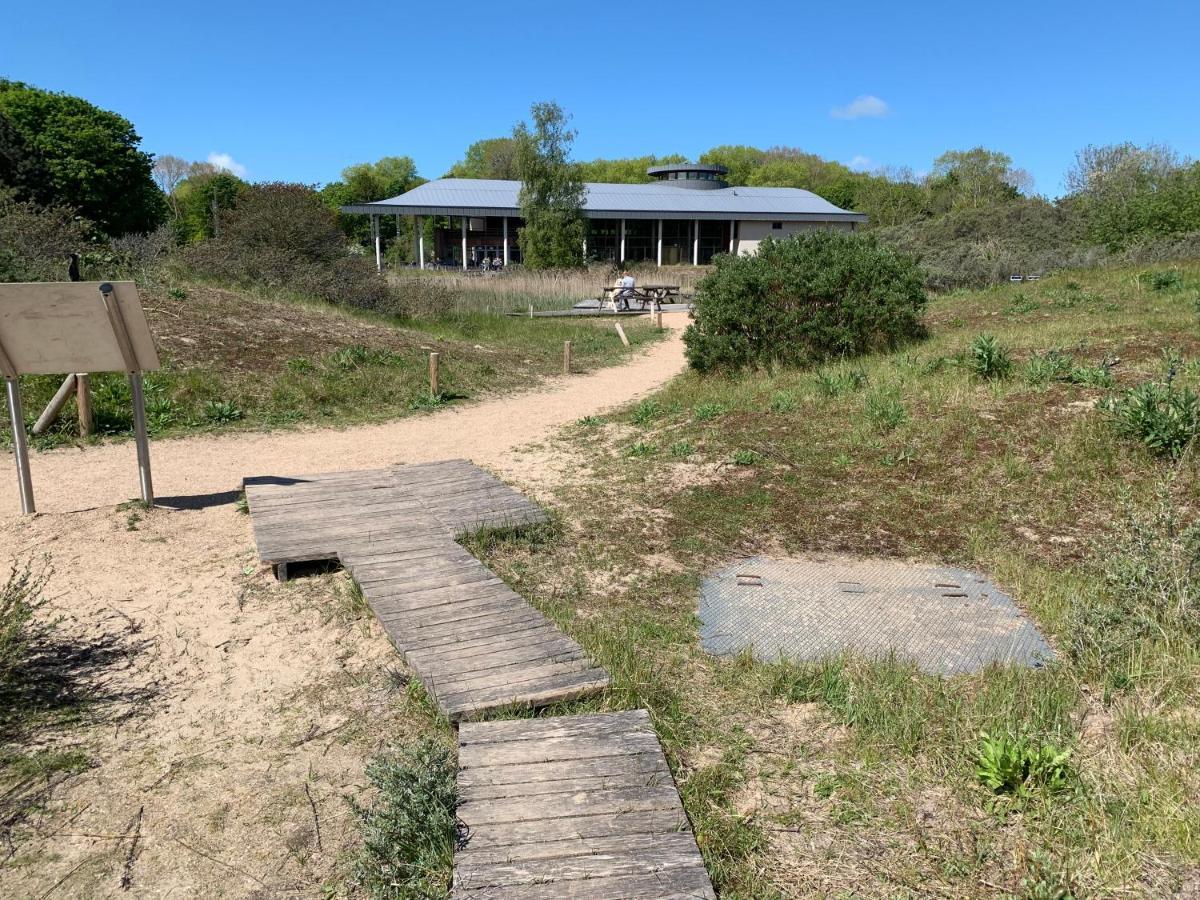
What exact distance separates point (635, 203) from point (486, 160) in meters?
44.2

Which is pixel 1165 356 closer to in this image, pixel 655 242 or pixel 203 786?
pixel 203 786

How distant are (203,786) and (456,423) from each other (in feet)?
24.5

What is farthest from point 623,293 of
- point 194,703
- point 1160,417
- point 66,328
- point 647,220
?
point 194,703

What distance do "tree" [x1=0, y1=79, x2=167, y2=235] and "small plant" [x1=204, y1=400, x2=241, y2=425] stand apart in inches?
1239

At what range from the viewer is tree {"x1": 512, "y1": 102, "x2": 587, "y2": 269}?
109ft

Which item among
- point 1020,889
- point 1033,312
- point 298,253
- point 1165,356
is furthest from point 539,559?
point 298,253

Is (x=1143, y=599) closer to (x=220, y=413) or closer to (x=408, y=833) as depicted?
(x=408, y=833)

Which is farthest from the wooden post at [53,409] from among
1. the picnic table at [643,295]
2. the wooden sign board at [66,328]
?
the picnic table at [643,295]

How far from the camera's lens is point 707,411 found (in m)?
9.26

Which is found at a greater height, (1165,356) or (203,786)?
(1165,356)

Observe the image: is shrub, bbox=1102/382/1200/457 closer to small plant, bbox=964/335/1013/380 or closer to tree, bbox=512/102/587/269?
small plant, bbox=964/335/1013/380

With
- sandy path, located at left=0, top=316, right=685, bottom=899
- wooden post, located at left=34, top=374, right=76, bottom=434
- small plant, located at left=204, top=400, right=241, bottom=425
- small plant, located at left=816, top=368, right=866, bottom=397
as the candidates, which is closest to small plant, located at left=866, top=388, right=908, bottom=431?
small plant, located at left=816, top=368, right=866, bottom=397

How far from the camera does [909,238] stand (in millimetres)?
40281

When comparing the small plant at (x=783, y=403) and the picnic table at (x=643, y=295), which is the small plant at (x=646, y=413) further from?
the picnic table at (x=643, y=295)
